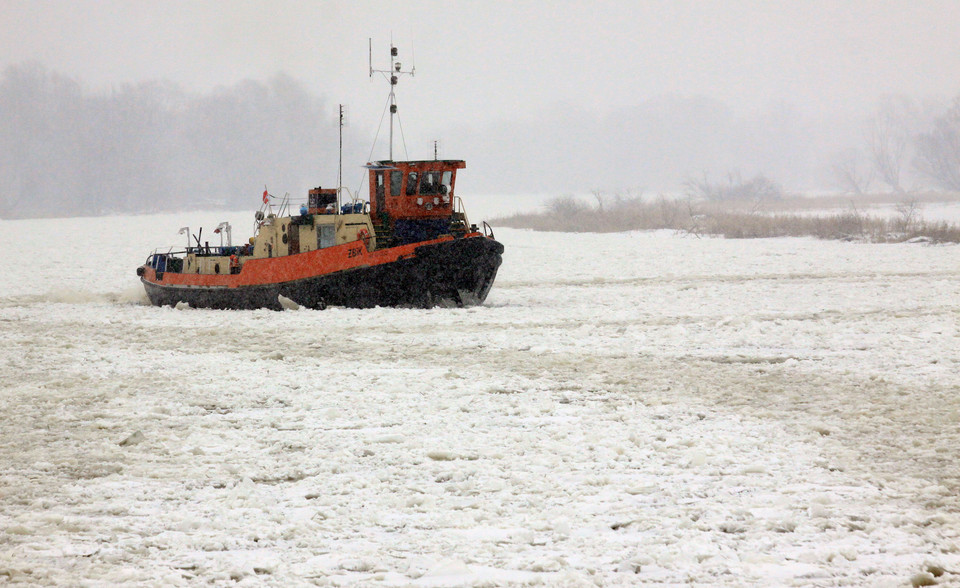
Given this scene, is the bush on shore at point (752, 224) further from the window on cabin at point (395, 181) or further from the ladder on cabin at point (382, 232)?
the ladder on cabin at point (382, 232)

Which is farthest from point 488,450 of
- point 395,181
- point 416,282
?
point 395,181

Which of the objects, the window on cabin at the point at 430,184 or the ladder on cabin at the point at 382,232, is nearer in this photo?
the ladder on cabin at the point at 382,232

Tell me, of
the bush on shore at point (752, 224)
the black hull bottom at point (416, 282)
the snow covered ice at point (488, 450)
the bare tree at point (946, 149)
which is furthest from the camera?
the bare tree at point (946, 149)

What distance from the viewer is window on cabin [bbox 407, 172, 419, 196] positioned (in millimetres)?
18000

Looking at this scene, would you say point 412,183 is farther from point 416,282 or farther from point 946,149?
point 946,149

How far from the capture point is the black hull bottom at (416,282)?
16.9 m

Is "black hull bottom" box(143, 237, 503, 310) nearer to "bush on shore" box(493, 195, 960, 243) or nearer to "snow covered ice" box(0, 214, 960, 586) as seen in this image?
"snow covered ice" box(0, 214, 960, 586)

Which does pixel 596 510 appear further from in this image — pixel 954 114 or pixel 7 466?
pixel 954 114

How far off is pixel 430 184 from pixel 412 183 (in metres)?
0.36

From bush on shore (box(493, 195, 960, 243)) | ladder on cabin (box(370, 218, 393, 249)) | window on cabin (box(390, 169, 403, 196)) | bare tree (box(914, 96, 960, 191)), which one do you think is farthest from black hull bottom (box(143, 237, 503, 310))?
bare tree (box(914, 96, 960, 191))

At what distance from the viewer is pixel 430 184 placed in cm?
1820

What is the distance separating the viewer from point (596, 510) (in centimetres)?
607

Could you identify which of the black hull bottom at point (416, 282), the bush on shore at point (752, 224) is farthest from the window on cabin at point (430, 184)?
the bush on shore at point (752, 224)

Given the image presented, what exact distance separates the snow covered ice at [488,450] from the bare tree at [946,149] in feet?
232
